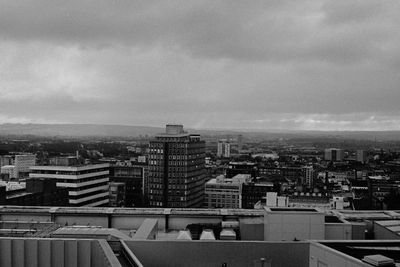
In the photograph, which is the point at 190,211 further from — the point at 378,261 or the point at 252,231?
the point at 378,261

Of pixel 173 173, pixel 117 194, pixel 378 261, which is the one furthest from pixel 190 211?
pixel 117 194

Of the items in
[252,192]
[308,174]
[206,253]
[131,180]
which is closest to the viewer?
[206,253]

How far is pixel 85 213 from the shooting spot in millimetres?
17078

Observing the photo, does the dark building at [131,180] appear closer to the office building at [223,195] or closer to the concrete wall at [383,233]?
the office building at [223,195]

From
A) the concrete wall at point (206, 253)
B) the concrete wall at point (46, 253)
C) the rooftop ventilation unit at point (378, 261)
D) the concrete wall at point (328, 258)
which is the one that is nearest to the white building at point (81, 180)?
the concrete wall at point (206, 253)

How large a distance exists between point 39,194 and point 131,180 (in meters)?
35.5

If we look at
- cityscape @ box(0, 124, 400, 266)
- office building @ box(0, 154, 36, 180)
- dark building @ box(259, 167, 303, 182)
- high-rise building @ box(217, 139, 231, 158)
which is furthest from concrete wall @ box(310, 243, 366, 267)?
high-rise building @ box(217, 139, 231, 158)

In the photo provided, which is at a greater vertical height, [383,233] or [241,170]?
[383,233]

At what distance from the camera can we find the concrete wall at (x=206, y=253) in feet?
36.4

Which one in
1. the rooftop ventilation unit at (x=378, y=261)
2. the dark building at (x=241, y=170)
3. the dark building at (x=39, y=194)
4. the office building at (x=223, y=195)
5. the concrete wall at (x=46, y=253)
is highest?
the rooftop ventilation unit at (x=378, y=261)

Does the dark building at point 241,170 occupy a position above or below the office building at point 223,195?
above

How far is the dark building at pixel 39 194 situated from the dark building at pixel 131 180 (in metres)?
21.4

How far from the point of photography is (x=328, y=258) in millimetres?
8828

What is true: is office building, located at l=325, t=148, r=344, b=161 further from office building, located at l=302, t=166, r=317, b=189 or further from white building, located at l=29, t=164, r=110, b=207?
white building, located at l=29, t=164, r=110, b=207
